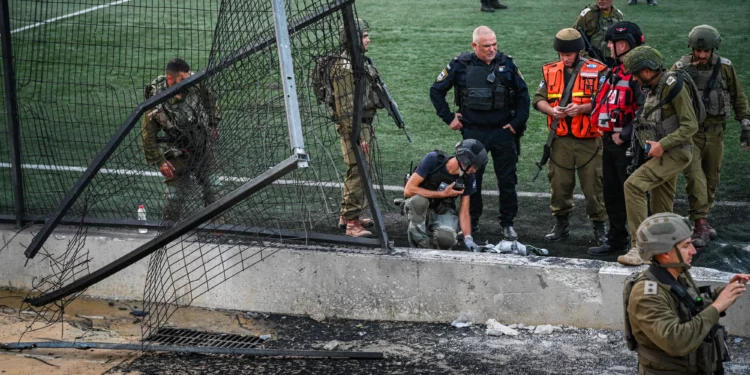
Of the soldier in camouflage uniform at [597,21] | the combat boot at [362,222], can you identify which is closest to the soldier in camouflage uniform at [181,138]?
the combat boot at [362,222]

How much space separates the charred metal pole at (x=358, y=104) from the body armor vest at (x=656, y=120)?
7.30 feet

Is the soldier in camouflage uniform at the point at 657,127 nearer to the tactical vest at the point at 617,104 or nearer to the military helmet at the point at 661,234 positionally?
the tactical vest at the point at 617,104

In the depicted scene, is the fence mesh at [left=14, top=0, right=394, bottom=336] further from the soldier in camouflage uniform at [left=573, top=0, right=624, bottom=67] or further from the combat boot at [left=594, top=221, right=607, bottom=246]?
the soldier in camouflage uniform at [left=573, top=0, right=624, bottom=67]

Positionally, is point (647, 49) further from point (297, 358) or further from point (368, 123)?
point (297, 358)

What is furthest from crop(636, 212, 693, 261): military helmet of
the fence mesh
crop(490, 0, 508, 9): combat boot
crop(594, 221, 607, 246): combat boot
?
crop(490, 0, 508, 9): combat boot

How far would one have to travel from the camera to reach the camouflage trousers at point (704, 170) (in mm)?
9039

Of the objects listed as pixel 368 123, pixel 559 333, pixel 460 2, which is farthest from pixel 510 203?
pixel 460 2

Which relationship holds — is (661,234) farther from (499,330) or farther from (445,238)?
(445,238)

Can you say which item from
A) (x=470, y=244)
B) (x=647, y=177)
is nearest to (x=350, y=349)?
(x=470, y=244)

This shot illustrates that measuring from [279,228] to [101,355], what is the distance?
5.67 feet

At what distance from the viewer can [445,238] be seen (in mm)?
8680

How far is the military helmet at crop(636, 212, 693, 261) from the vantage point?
5.37 metres

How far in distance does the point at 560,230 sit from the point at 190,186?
3699 mm

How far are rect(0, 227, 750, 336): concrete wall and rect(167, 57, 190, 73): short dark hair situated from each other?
1.41m
